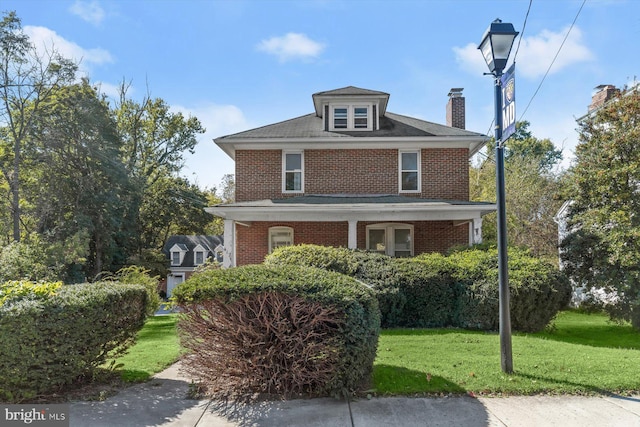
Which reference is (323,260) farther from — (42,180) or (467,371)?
(42,180)

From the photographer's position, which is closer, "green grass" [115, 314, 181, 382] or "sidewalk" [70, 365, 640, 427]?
"sidewalk" [70, 365, 640, 427]

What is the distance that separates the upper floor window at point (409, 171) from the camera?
15.6m

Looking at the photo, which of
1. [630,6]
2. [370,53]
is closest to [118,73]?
[370,53]

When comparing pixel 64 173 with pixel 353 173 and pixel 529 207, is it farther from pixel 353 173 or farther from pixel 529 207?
pixel 529 207

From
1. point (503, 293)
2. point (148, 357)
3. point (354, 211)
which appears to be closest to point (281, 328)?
point (503, 293)

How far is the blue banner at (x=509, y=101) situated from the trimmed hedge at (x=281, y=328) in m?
2.91

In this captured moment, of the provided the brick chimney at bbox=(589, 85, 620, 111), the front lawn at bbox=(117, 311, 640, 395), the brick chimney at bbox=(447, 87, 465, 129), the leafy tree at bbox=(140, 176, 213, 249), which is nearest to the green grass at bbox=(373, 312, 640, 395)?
the front lawn at bbox=(117, 311, 640, 395)

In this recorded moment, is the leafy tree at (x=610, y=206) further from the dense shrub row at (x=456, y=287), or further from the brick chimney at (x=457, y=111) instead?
the brick chimney at (x=457, y=111)

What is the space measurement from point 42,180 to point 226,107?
53.4 feet

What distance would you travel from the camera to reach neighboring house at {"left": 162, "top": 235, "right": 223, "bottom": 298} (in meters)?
40.3

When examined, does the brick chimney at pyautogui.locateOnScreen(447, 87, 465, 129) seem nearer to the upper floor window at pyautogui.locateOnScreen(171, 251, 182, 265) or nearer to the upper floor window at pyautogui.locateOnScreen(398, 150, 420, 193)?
the upper floor window at pyautogui.locateOnScreen(398, 150, 420, 193)

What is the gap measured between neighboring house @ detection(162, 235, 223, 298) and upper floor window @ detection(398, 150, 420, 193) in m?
28.1

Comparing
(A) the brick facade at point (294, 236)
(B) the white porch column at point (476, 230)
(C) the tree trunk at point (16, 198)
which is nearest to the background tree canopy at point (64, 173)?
(C) the tree trunk at point (16, 198)

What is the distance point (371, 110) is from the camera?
16.1 m
